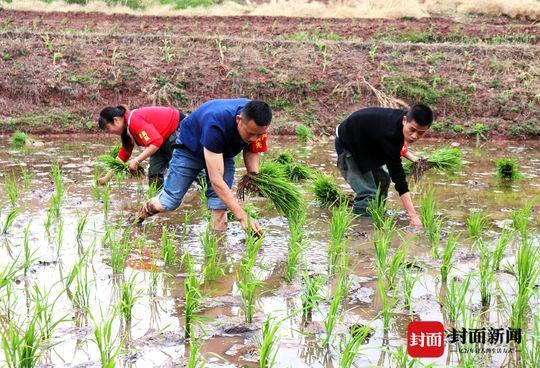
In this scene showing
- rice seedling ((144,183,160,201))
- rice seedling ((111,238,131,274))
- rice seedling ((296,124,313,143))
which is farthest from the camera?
rice seedling ((296,124,313,143))

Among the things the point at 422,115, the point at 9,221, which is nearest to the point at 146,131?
the point at 9,221

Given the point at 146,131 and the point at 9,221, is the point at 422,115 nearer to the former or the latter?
the point at 146,131

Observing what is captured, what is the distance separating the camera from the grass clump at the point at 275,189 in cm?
514

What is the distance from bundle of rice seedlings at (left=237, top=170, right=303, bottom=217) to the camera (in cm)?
514

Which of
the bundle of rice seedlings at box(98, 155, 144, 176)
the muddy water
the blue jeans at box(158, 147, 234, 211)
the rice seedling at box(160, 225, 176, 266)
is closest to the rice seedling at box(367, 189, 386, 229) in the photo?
the muddy water

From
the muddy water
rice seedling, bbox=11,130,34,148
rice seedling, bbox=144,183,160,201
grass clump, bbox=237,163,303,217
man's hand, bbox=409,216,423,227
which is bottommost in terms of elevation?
the muddy water

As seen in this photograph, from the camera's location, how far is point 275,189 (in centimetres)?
518

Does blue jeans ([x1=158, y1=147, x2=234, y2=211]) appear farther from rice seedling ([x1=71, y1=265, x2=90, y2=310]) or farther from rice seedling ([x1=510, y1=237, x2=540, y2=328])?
rice seedling ([x1=510, y1=237, x2=540, y2=328])

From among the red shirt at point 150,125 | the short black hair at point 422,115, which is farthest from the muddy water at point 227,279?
the short black hair at point 422,115

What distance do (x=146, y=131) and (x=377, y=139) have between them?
1.87m

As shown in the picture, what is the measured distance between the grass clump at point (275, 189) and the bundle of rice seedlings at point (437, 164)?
1771 mm

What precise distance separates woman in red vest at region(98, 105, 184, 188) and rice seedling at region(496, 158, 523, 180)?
136 inches

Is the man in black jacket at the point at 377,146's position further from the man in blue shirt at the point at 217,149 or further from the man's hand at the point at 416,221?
the man in blue shirt at the point at 217,149

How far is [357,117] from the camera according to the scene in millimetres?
5793
